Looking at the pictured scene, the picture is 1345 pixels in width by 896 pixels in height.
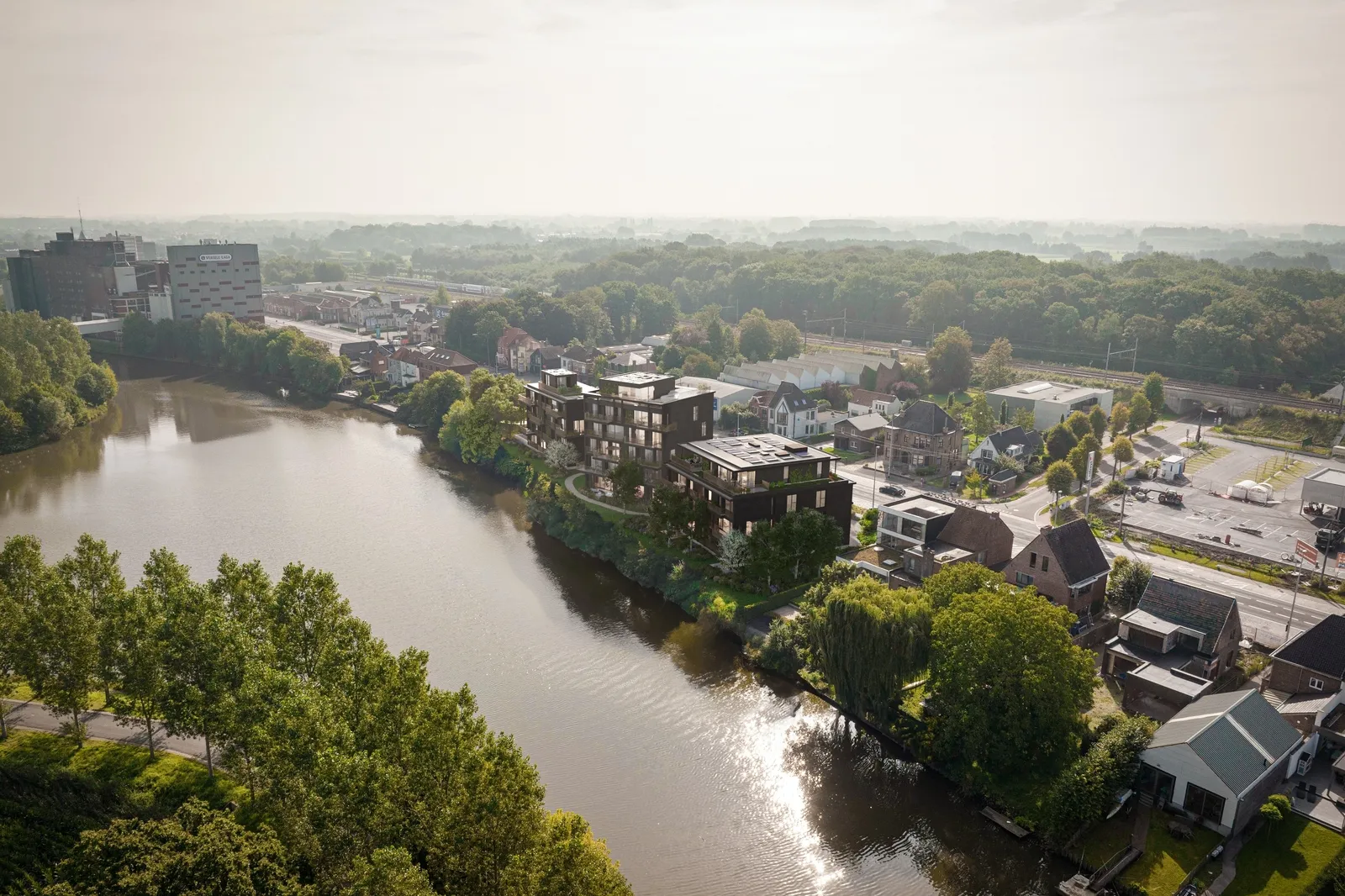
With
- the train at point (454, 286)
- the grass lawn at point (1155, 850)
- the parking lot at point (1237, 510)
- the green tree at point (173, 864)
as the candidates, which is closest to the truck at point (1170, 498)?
the parking lot at point (1237, 510)

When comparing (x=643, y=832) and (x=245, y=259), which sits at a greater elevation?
(x=245, y=259)

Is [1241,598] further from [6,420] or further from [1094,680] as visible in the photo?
[6,420]

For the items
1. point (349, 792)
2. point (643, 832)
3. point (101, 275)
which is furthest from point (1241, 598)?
point (101, 275)

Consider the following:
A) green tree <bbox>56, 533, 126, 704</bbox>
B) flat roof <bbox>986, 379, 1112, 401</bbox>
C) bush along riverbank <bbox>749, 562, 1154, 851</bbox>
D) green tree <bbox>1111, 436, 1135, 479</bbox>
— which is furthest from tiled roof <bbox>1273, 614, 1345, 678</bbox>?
flat roof <bbox>986, 379, 1112, 401</bbox>

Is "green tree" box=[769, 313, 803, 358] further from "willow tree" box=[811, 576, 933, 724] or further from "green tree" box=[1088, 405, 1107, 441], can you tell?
"willow tree" box=[811, 576, 933, 724]

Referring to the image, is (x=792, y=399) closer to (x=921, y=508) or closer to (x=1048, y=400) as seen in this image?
(x=1048, y=400)

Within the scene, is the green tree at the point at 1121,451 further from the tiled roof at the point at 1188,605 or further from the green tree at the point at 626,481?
the green tree at the point at 626,481
